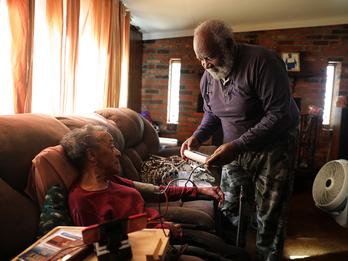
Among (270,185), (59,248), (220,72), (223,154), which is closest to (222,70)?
(220,72)

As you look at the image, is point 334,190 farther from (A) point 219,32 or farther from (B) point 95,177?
(B) point 95,177

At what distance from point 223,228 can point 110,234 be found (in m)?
1.12

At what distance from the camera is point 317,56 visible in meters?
3.87

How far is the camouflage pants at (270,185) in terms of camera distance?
4.32ft

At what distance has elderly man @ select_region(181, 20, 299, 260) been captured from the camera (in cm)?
124

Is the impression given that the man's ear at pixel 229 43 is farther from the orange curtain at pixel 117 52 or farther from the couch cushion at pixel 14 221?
the orange curtain at pixel 117 52

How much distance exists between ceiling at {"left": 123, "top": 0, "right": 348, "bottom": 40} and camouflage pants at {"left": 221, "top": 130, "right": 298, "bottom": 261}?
7.73 feet

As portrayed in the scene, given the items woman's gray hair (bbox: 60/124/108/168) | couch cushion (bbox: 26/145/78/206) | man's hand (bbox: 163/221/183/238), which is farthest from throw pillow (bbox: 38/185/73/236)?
man's hand (bbox: 163/221/183/238)

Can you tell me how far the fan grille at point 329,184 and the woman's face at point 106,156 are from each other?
187 cm

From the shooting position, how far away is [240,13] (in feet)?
11.6

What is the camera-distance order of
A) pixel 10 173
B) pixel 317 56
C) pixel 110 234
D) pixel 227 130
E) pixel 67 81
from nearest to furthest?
1. pixel 110 234
2. pixel 10 173
3. pixel 227 130
4. pixel 67 81
5. pixel 317 56

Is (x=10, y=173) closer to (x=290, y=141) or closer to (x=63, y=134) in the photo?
(x=63, y=134)

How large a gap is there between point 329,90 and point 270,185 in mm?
3230

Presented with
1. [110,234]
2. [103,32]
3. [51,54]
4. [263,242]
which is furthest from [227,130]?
[103,32]
